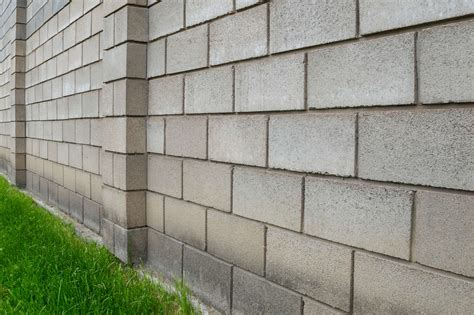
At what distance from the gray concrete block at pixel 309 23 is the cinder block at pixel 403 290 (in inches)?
38.1

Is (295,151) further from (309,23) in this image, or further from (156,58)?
(156,58)

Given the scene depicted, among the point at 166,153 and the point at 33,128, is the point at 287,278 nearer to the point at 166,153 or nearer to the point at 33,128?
the point at 166,153

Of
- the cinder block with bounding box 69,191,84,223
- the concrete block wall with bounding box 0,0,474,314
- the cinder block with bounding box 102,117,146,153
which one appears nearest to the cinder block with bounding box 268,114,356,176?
the concrete block wall with bounding box 0,0,474,314

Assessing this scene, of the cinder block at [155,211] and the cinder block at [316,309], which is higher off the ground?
the cinder block at [155,211]

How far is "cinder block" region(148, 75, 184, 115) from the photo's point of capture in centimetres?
323

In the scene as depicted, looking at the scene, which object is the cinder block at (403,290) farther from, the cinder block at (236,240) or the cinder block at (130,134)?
the cinder block at (130,134)

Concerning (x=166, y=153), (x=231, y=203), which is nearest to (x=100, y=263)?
(x=166, y=153)

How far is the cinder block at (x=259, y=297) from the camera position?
2.31 metres

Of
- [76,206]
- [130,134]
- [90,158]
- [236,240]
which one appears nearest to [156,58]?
[130,134]

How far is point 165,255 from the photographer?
3.43 meters

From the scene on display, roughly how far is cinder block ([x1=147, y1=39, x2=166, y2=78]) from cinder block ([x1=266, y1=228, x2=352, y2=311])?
164 centimetres

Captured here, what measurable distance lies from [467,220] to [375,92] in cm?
60

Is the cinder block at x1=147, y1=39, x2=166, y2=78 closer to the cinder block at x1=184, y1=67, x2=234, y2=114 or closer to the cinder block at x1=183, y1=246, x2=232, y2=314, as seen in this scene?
the cinder block at x1=184, y1=67, x2=234, y2=114

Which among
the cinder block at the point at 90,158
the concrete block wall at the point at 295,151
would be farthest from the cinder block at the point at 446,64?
the cinder block at the point at 90,158
